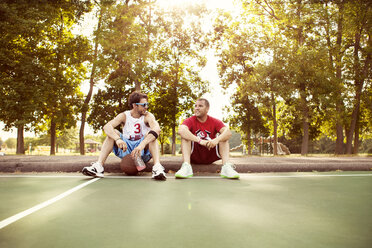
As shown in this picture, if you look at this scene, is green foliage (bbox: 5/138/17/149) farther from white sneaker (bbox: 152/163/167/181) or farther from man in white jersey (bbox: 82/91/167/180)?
white sneaker (bbox: 152/163/167/181)

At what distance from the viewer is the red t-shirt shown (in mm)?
5102

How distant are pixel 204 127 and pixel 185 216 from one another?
2957 millimetres

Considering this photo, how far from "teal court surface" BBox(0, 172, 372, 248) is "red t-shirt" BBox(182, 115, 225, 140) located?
1518 mm

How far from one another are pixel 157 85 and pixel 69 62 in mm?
7293

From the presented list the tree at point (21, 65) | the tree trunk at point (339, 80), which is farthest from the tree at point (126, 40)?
the tree trunk at point (339, 80)

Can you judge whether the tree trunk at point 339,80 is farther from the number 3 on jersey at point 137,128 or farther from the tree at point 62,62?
the tree at point 62,62

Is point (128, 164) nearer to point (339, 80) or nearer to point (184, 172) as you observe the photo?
point (184, 172)

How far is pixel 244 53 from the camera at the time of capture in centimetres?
2373

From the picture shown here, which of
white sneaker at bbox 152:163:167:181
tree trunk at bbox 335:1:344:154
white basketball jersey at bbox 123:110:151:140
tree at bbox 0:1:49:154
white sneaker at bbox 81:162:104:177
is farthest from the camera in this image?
tree trunk at bbox 335:1:344:154

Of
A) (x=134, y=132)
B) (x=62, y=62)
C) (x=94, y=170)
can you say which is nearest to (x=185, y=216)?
(x=94, y=170)

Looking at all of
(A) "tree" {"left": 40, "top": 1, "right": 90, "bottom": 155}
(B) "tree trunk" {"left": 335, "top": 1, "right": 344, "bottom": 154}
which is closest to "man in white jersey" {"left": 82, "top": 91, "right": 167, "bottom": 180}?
(A) "tree" {"left": 40, "top": 1, "right": 90, "bottom": 155}

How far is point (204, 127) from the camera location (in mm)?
5156

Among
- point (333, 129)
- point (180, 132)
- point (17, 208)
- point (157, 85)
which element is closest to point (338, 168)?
point (180, 132)

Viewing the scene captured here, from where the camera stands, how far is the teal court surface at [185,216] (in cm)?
174
